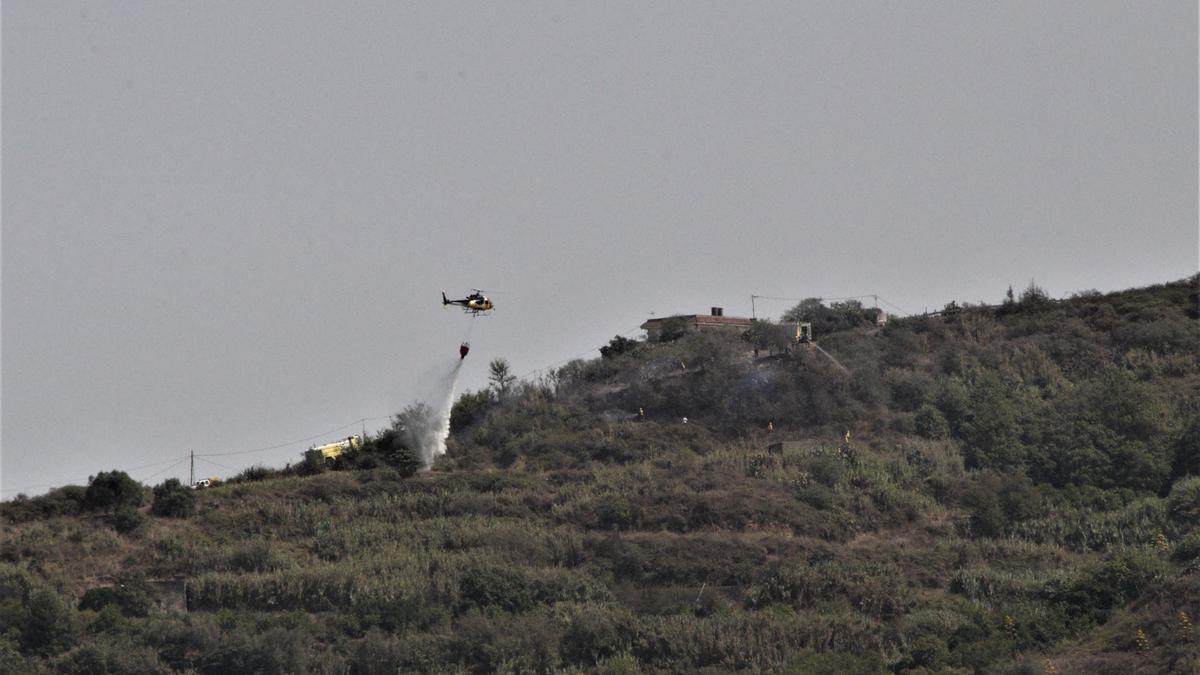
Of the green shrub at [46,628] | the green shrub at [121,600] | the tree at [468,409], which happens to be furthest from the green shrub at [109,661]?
the tree at [468,409]

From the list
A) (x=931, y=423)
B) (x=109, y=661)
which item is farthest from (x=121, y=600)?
(x=931, y=423)

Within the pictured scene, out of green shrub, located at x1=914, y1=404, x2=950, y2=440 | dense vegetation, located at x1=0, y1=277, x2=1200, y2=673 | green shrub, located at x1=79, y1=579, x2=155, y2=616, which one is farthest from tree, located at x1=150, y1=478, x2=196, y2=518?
green shrub, located at x1=914, y1=404, x2=950, y2=440

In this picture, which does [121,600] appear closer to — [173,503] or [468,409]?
[173,503]

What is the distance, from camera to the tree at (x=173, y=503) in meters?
57.4

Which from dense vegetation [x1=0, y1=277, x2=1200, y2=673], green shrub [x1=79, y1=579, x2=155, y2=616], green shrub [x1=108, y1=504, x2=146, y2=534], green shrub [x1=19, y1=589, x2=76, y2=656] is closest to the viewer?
dense vegetation [x1=0, y1=277, x2=1200, y2=673]

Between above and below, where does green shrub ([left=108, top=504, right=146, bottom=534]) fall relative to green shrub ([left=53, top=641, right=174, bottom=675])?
above

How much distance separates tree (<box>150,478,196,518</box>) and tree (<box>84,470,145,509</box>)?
63 centimetres

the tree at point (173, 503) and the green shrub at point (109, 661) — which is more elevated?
the tree at point (173, 503)

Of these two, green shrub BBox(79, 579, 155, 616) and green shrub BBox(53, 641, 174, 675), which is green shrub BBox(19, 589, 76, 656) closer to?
green shrub BBox(53, 641, 174, 675)

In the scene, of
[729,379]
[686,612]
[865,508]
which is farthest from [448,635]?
[729,379]

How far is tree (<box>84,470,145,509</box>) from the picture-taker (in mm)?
57188

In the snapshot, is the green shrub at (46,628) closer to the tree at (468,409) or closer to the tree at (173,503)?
the tree at (173,503)

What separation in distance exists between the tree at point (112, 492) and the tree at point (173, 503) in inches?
24.9

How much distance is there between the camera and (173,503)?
57.4m
